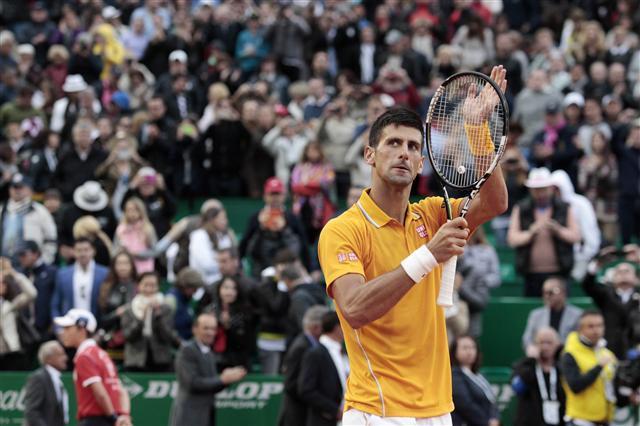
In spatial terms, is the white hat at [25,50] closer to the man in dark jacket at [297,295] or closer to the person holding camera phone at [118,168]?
the person holding camera phone at [118,168]

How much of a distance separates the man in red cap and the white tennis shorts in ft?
28.3

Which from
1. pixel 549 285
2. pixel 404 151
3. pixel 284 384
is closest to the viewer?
pixel 404 151

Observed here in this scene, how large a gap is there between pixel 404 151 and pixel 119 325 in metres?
8.10

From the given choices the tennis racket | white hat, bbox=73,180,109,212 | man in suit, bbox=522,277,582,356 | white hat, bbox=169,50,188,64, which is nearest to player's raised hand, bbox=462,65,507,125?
the tennis racket

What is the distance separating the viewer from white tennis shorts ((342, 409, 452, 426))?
5.98 metres

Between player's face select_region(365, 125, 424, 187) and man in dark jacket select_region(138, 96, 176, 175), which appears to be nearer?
player's face select_region(365, 125, 424, 187)

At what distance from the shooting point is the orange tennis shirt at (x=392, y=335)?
596 cm

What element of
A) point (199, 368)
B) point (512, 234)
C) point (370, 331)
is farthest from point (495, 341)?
point (370, 331)

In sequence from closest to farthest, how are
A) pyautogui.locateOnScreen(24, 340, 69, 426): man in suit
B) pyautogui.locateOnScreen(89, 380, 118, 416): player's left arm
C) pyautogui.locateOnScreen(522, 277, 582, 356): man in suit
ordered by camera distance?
pyautogui.locateOnScreen(89, 380, 118, 416): player's left arm, pyautogui.locateOnScreen(24, 340, 69, 426): man in suit, pyautogui.locateOnScreen(522, 277, 582, 356): man in suit

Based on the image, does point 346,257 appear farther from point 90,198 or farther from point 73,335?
point 90,198

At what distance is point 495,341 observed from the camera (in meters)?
14.5

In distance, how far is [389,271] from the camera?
5863 mm

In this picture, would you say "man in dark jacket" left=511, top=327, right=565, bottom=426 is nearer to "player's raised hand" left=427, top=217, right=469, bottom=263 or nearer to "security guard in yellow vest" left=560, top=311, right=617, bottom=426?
"security guard in yellow vest" left=560, top=311, right=617, bottom=426

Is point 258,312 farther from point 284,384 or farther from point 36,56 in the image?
point 36,56
